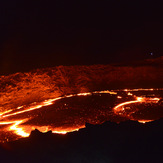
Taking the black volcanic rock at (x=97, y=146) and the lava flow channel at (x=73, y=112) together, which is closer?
the black volcanic rock at (x=97, y=146)

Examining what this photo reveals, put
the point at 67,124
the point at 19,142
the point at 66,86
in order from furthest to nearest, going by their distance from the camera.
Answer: the point at 66,86 < the point at 67,124 < the point at 19,142

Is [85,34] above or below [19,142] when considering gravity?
above

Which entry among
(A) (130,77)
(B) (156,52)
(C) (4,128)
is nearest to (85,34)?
(B) (156,52)

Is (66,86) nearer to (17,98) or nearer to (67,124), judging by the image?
(17,98)

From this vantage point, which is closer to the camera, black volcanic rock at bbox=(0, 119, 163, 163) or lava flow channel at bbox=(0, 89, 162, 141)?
black volcanic rock at bbox=(0, 119, 163, 163)

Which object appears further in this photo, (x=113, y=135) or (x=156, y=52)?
(x=156, y=52)

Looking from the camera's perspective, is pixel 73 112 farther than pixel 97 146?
Yes

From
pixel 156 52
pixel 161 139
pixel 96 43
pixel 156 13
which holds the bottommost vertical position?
pixel 161 139

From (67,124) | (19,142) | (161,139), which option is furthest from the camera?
(67,124)
